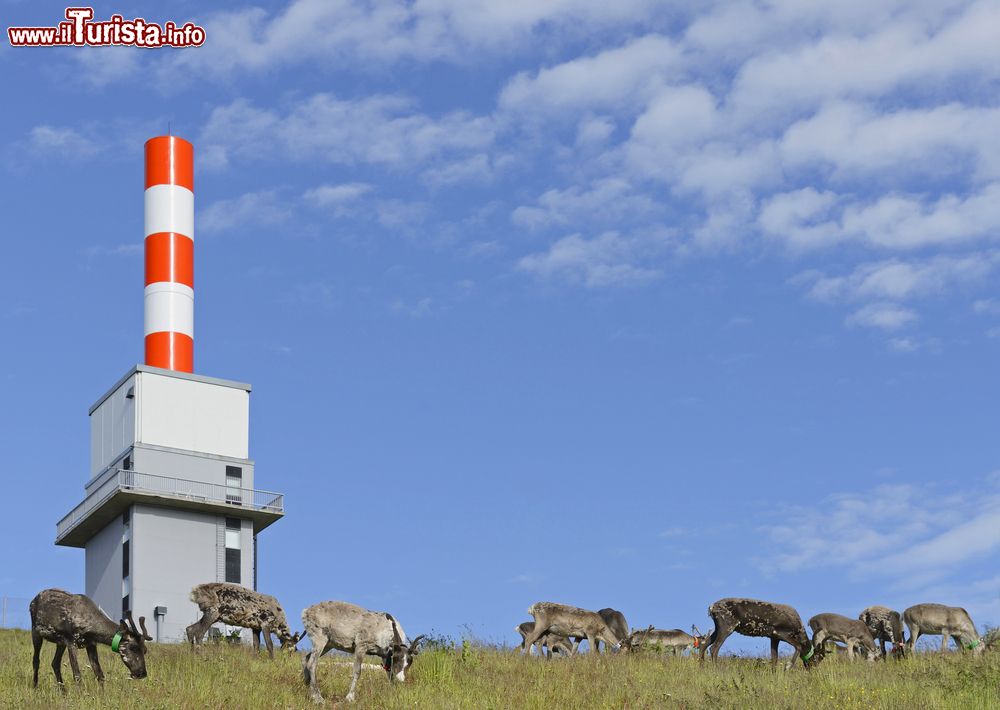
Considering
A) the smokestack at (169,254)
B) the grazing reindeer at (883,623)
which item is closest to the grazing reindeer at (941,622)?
the grazing reindeer at (883,623)

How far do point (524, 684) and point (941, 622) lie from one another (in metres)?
17.8

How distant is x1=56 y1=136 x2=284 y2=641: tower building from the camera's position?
57.2 metres

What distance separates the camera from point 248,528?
6056 centimetres

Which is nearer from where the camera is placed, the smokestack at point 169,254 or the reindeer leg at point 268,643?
the reindeer leg at point 268,643

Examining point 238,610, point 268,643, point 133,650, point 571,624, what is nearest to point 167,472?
point 238,610

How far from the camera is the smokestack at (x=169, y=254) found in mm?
62094

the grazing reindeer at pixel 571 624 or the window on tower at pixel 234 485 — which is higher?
the window on tower at pixel 234 485

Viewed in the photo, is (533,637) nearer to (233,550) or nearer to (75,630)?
(75,630)

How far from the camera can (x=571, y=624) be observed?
120 feet

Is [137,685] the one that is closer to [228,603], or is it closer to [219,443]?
[228,603]

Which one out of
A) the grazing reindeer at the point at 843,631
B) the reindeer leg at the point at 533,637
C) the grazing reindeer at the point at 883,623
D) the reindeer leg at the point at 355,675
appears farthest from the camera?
the grazing reindeer at the point at 883,623

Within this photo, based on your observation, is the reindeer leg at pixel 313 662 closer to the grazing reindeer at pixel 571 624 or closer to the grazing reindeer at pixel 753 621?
the grazing reindeer at pixel 571 624

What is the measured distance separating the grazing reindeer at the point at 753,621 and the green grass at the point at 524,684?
742 millimetres

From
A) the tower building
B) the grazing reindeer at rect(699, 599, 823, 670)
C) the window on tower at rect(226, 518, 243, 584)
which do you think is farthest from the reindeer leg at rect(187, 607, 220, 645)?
the window on tower at rect(226, 518, 243, 584)
